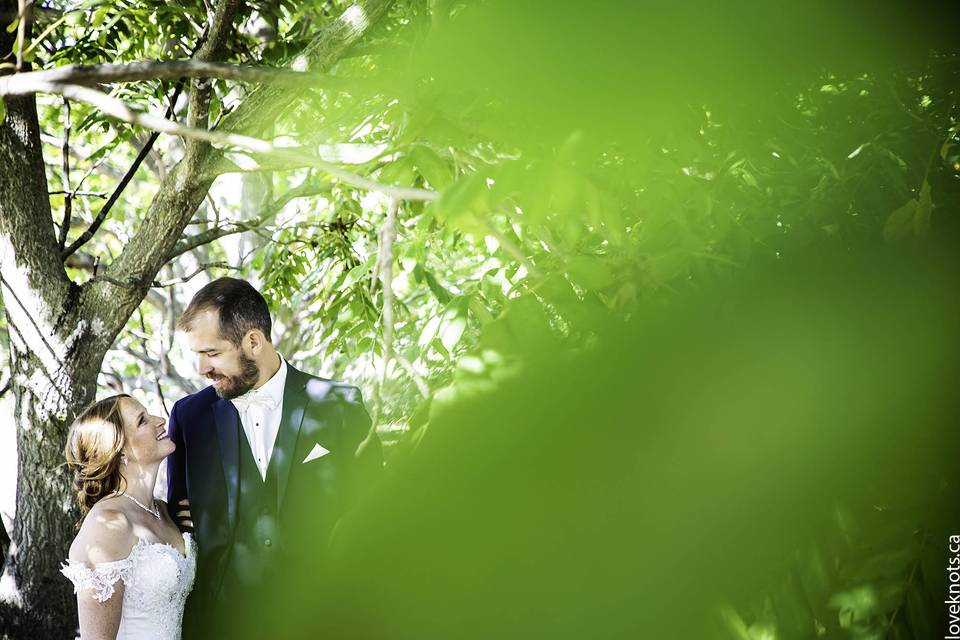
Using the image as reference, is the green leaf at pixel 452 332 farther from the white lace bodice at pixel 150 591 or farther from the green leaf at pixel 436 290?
the white lace bodice at pixel 150 591

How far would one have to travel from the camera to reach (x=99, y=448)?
2482 mm

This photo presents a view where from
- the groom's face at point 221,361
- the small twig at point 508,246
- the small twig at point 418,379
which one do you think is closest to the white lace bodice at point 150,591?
the groom's face at point 221,361

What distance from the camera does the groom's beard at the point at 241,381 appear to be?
243cm

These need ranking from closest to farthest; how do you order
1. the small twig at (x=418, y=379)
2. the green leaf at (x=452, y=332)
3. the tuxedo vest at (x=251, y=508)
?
the small twig at (x=418, y=379)
the green leaf at (x=452, y=332)
the tuxedo vest at (x=251, y=508)

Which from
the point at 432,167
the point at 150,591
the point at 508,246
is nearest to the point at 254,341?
the point at 150,591

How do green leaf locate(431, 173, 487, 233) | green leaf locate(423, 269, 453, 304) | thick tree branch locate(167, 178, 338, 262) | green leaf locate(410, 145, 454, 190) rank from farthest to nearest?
thick tree branch locate(167, 178, 338, 262), green leaf locate(423, 269, 453, 304), green leaf locate(410, 145, 454, 190), green leaf locate(431, 173, 487, 233)

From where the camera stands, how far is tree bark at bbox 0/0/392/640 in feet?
10.2

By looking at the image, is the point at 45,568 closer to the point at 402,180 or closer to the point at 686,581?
the point at 402,180

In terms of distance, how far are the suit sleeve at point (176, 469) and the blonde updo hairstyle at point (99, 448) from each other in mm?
152

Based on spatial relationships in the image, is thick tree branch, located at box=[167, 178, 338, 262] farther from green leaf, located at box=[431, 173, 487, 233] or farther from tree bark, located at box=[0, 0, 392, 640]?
green leaf, located at box=[431, 173, 487, 233]

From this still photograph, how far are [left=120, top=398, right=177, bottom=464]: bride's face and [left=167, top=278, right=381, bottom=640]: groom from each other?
5cm

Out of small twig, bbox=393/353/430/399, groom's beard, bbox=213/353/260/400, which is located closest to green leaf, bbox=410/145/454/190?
small twig, bbox=393/353/430/399

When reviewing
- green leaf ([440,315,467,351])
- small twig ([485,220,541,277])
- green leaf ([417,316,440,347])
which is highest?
green leaf ([417,316,440,347])

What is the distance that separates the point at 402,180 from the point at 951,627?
584 mm
